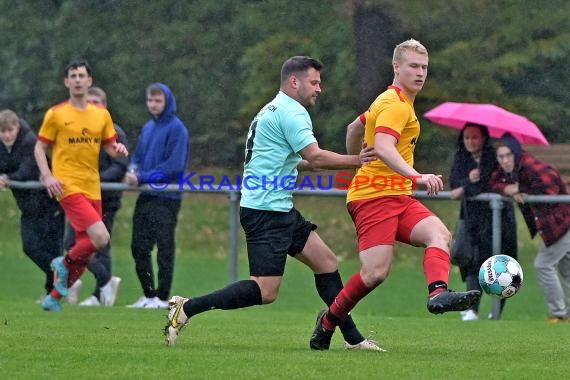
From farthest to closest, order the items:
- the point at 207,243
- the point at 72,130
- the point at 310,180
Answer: the point at 207,243 → the point at 310,180 → the point at 72,130

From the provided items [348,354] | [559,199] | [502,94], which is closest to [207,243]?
[502,94]

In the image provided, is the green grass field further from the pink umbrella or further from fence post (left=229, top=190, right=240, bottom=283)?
the pink umbrella

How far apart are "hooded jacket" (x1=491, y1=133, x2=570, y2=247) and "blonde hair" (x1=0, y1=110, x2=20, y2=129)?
4.50 metres

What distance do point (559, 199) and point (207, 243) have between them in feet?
23.7

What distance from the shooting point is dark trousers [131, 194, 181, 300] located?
13.2 m

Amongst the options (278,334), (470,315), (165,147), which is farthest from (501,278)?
(165,147)

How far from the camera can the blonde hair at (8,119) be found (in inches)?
523

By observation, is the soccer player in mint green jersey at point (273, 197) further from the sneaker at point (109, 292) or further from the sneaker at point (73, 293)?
the sneaker at point (73, 293)

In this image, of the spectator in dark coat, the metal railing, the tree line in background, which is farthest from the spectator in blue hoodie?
the tree line in background

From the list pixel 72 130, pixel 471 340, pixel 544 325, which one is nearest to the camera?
pixel 471 340

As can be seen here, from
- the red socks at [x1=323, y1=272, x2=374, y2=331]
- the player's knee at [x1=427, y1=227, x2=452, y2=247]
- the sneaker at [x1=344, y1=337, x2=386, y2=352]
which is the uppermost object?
the player's knee at [x1=427, y1=227, x2=452, y2=247]

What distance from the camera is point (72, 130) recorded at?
12133 millimetres

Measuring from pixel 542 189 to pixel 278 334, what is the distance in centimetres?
371

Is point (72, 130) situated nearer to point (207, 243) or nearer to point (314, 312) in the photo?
point (314, 312)
